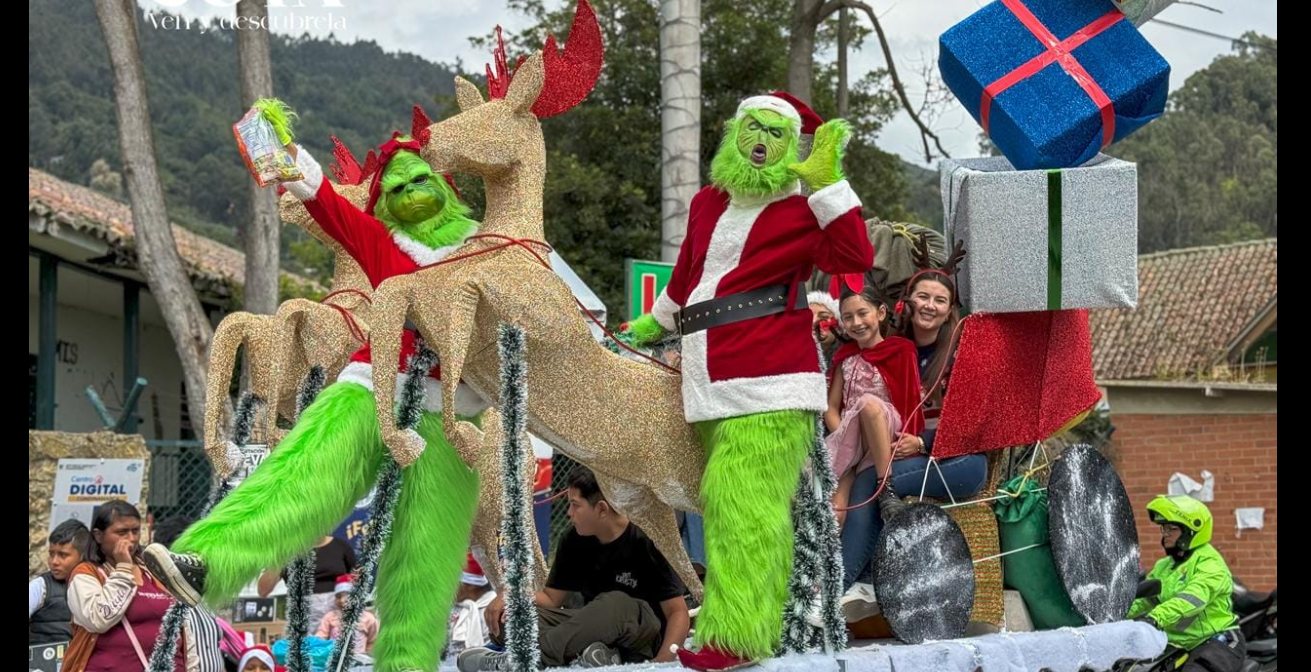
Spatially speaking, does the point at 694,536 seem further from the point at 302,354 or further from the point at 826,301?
the point at 302,354

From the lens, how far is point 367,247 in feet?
16.0

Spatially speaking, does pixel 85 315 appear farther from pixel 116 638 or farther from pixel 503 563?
pixel 503 563

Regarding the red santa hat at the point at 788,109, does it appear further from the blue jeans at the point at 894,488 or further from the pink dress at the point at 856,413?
the blue jeans at the point at 894,488

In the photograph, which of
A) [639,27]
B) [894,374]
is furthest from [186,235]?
[894,374]

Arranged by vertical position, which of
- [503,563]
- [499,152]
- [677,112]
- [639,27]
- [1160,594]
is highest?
[639,27]

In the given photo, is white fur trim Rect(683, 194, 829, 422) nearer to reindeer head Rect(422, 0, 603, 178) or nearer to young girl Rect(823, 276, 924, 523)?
reindeer head Rect(422, 0, 603, 178)

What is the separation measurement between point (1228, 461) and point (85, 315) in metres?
13.2

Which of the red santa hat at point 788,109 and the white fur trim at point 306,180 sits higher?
the red santa hat at point 788,109

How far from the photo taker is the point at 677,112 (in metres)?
8.27

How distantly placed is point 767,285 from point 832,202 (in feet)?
1.09

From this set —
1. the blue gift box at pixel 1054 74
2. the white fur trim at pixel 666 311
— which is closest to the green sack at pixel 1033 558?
the blue gift box at pixel 1054 74

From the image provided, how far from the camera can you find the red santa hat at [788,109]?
4.68 metres

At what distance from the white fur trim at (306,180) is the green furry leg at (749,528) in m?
1.44

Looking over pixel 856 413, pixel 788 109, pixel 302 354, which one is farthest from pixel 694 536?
pixel 788 109
